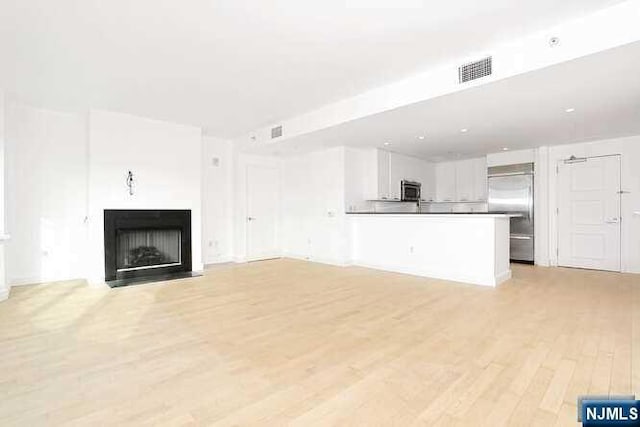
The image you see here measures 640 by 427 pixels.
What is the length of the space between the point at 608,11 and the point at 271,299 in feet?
13.4

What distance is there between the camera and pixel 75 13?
2537 mm

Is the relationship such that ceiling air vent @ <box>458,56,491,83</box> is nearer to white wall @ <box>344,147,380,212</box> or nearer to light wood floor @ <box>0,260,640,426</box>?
light wood floor @ <box>0,260,640,426</box>

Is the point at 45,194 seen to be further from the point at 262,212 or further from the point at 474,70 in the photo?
the point at 474,70

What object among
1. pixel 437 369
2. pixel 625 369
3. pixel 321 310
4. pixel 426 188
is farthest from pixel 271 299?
pixel 426 188

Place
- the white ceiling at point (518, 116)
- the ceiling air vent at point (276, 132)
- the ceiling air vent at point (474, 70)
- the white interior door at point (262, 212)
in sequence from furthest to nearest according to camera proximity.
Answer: the white interior door at point (262, 212) < the ceiling air vent at point (276, 132) < the ceiling air vent at point (474, 70) < the white ceiling at point (518, 116)

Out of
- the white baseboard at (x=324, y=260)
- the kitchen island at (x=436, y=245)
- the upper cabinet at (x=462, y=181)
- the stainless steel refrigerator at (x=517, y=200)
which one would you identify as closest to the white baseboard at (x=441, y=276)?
the kitchen island at (x=436, y=245)

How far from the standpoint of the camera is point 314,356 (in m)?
2.35

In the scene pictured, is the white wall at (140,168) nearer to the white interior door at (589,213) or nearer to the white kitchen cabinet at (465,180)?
the white kitchen cabinet at (465,180)

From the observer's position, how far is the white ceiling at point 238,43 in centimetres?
249

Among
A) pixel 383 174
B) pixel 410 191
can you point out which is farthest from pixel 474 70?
pixel 410 191

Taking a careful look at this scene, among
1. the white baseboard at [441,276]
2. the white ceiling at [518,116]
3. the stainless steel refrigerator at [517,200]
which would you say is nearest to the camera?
the white ceiling at [518,116]

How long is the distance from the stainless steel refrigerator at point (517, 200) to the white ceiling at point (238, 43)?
439 centimetres

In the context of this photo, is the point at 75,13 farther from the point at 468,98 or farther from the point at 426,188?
the point at 426,188

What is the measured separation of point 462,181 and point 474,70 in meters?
5.21
